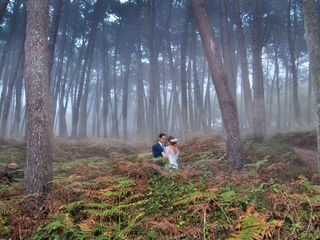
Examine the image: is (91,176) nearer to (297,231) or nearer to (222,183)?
(222,183)

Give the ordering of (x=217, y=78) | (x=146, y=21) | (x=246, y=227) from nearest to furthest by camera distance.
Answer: (x=246, y=227)
(x=217, y=78)
(x=146, y=21)

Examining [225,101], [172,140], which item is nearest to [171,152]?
[172,140]

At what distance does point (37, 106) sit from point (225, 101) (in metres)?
5.66

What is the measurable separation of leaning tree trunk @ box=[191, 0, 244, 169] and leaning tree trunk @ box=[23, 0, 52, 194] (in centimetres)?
510

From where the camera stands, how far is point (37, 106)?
723cm

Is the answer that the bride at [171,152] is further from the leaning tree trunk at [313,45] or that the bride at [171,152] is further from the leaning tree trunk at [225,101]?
the leaning tree trunk at [313,45]

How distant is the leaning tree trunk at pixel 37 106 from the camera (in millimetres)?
6984

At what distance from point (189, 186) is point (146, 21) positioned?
23587mm

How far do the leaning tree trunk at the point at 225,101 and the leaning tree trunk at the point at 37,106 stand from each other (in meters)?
5.10

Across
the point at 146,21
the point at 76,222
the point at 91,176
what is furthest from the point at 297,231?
the point at 146,21

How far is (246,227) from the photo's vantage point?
4949 mm

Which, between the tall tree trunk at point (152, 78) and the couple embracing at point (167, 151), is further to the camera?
the tall tree trunk at point (152, 78)

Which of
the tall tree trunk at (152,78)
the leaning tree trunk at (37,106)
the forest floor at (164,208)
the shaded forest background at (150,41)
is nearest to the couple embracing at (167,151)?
the forest floor at (164,208)

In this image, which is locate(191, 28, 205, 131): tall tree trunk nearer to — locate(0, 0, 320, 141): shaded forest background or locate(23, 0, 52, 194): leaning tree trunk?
locate(0, 0, 320, 141): shaded forest background
